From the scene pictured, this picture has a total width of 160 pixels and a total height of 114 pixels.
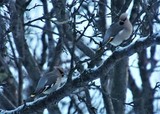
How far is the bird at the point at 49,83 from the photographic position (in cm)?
934

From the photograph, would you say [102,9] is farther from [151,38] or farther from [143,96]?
[151,38]

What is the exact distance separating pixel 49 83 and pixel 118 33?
51.2 inches

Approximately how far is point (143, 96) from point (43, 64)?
2599 millimetres

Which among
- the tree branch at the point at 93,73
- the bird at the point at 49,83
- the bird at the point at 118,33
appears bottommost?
the tree branch at the point at 93,73

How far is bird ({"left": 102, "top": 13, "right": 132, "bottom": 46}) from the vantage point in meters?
9.48

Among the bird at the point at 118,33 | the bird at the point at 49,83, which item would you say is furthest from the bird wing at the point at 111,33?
the bird at the point at 49,83

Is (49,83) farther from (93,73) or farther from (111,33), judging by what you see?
Answer: (93,73)

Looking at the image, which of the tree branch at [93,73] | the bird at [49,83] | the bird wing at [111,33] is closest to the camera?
the tree branch at [93,73]

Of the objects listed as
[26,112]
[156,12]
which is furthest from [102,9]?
[26,112]

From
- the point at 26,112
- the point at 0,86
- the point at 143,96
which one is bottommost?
the point at 26,112

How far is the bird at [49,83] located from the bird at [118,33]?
1.00 metres

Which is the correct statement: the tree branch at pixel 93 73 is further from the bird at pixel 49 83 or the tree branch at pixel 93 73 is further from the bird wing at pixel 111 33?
the bird wing at pixel 111 33

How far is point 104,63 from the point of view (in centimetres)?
772

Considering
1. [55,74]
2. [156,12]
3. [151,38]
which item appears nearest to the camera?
[151,38]
